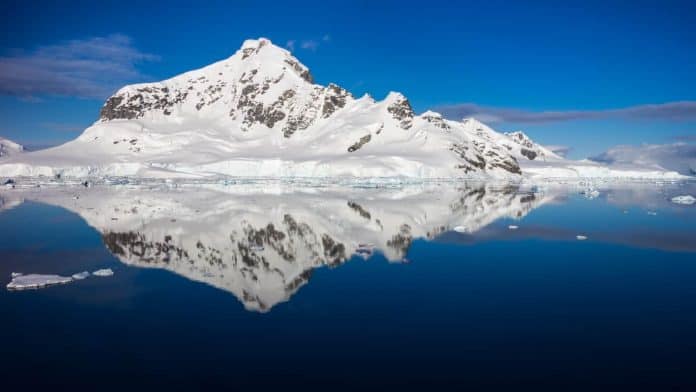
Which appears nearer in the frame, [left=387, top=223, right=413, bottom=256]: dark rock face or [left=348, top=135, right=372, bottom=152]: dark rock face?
[left=387, top=223, right=413, bottom=256]: dark rock face

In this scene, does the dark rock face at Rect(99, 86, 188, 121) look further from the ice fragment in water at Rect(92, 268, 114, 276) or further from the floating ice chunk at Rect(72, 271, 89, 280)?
the floating ice chunk at Rect(72, 271, 89, 280)

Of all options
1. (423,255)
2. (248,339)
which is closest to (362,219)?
(423,255)

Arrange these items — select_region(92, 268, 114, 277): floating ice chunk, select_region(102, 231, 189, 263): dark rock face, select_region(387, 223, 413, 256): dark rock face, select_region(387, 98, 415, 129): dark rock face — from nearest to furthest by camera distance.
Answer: select_region(92, 268, 114, 277): floating ice chunk → select_region(102, 231, 189, 263): dark rock face → select_region(387, 223, 413, 256): dark rock face → select_region(387, 98, 415, 129): dark rock face

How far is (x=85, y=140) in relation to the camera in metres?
140

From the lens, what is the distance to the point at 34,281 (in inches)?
536

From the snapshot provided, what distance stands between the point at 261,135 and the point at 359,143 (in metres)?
40.8

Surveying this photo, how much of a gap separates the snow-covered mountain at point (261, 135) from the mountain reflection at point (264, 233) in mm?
56488

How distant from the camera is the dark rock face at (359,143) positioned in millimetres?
116312

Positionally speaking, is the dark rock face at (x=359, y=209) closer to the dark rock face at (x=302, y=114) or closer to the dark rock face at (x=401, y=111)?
the dark rock face at (x=401, y=111)

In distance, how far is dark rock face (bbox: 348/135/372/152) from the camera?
11631cm

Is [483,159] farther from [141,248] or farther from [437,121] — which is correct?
[141,248]

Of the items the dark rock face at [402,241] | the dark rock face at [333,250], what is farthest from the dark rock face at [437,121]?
the dark rock face at [333,250]

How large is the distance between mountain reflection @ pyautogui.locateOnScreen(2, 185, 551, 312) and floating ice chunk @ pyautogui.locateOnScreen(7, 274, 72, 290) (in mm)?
2790

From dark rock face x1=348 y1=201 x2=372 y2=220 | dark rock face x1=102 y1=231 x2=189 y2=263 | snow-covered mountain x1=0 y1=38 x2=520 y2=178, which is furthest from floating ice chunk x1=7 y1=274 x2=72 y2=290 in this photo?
snow-covered mountain x1=0 y1=38 x2=520 y2=178
